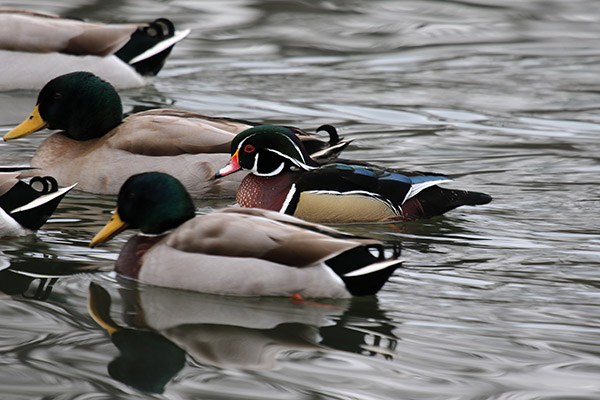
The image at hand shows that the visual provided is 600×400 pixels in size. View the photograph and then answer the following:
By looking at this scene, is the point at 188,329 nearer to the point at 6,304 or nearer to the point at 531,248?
the point at 6,304

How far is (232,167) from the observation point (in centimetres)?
814

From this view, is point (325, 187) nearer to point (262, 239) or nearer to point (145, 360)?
point (262, 239)

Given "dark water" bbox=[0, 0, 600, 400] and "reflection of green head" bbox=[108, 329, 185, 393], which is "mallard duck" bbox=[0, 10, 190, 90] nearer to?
"dark water" bbox=[0, 0, 600, 400]

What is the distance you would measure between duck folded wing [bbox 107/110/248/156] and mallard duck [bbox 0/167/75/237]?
145cm

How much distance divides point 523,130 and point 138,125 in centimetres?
380

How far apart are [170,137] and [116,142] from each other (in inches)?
17.4

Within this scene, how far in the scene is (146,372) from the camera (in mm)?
5391

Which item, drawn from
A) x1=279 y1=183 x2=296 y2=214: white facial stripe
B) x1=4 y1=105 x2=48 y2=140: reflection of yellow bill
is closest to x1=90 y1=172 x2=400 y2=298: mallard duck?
x1=279 y1=183 x2=296 y2=214: white facial stripe

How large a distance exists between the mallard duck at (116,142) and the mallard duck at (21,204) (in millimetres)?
1353

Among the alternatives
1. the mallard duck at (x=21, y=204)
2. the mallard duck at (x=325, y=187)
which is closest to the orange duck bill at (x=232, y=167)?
the mallard duck at (x=325, y=187)

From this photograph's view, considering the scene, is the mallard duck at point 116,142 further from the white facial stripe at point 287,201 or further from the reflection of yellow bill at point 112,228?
the reflection of yellow bill at point 112,228

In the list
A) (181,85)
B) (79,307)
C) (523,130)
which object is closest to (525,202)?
(523,130)

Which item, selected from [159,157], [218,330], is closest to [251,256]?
[218,330]

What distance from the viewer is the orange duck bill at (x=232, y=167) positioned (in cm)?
812
